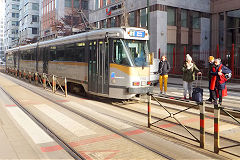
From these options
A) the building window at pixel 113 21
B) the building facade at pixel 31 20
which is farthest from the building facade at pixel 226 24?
the building facade at pixel 31 20

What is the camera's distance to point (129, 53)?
10.8 m

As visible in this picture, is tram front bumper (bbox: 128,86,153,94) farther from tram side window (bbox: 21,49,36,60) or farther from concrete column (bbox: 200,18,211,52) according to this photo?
concrete column (bbox: 200,18,211,52)

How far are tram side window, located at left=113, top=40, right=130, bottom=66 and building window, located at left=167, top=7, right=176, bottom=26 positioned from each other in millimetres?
21993

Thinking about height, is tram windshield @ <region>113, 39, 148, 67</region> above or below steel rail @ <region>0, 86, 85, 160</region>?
above

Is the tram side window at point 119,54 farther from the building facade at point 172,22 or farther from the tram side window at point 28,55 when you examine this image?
the building facade at point 172,22

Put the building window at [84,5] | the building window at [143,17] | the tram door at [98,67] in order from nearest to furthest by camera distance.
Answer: the tram door at [98,67] → the building window at [143,17] → the building window at [84,5]

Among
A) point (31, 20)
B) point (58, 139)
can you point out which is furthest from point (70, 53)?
point (31, 20)

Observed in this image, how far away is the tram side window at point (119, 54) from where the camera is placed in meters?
10.7

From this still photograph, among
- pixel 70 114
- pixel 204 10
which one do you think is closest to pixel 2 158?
pixel 70 114

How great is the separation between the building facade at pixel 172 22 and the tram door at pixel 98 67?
17.3 metres

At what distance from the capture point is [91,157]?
5.23m

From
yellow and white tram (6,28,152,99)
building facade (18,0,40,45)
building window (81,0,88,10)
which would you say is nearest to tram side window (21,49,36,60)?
yellow and white tram (6,28,152,99)

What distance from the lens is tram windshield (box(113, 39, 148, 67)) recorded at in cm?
1073

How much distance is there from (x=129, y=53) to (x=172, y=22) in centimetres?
2273
